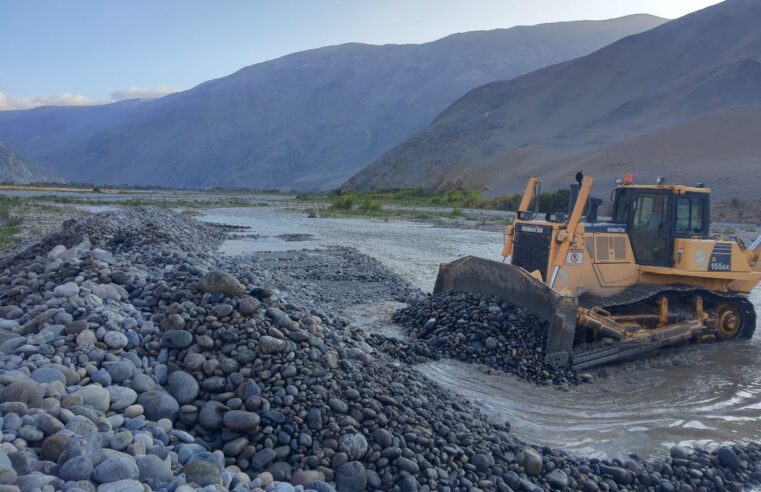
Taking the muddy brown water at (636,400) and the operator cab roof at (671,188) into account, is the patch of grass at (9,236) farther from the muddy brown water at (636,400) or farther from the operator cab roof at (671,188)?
the operator cab roof at (671,188)

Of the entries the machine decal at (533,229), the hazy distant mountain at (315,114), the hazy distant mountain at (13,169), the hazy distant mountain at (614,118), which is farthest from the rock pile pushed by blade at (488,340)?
the hazy distant mountain at (315,114)

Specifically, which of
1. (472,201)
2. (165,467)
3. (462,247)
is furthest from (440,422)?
(472,201)

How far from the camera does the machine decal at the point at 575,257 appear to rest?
31.2 ft

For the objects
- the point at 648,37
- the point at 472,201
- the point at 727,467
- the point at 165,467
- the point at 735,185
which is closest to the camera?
the point at 165,467

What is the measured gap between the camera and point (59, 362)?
5.03 m

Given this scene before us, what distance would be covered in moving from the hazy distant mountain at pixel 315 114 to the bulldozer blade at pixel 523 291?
385 ft

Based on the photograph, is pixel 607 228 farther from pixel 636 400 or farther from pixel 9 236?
pixel 9 236

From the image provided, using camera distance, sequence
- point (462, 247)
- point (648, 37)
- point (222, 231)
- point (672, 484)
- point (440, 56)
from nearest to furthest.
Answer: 1. point (672, 484)
2. point (462, 247)
3. point (222, 231)
4. point (648, 37)
5. point (440, 56)

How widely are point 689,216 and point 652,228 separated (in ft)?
2.10

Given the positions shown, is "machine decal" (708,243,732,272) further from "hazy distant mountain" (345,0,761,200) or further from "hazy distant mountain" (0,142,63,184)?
"hazy distant mountain" (0,142,63,184)

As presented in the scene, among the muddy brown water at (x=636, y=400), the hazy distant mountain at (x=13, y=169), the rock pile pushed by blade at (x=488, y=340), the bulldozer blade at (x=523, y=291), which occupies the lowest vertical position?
the muddy brown water at (x=636, y=400)

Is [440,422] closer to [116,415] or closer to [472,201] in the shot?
[116,415]

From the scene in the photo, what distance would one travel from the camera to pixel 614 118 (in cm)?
7712

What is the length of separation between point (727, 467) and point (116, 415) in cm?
544
